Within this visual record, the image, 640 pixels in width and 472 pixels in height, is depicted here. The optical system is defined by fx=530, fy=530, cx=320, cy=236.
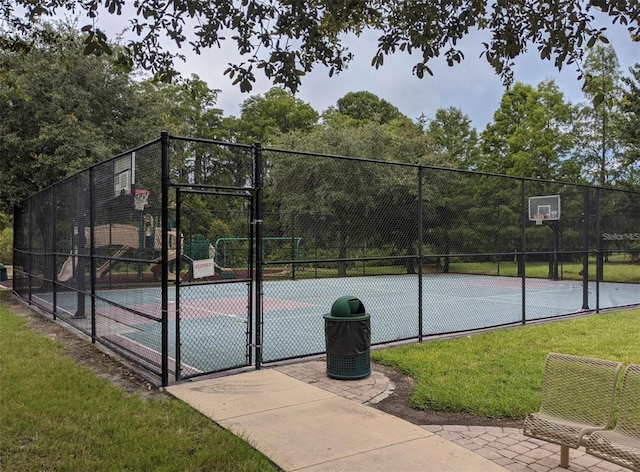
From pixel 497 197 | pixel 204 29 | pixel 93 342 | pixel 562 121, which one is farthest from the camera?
pixel 562 121

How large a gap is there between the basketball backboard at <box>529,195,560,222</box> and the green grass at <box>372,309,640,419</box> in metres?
6.18

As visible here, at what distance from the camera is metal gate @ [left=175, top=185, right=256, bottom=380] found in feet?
21.5

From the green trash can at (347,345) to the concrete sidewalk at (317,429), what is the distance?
0.49 m

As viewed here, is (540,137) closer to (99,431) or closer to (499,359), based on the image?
(499,359)

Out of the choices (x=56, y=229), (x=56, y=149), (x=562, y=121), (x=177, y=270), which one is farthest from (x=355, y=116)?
(x=177, y=270)

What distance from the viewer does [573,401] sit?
153 inches

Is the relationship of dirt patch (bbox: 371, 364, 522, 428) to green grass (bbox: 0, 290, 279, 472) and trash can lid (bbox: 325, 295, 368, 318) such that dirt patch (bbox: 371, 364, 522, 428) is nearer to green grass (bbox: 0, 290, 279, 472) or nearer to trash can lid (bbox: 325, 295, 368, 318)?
trash can lid (bbox: 325, 295, 368, 318)

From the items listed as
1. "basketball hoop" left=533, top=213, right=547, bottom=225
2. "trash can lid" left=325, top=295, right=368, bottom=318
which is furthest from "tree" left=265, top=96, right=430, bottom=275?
"trash can lid" left=325, top=295, right=368, bottom=318

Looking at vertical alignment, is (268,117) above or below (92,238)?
above

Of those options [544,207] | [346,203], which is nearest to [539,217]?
[544,207]

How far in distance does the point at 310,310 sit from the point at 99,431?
9039 millimetres

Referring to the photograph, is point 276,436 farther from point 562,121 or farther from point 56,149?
point 562,121

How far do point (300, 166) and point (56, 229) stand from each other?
324 inches

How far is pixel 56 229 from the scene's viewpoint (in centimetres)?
1079
